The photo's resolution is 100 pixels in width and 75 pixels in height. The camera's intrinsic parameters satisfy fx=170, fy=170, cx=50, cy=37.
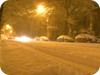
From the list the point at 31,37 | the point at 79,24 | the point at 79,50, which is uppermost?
the point at 79,24

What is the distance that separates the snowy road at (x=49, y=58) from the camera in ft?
4.66

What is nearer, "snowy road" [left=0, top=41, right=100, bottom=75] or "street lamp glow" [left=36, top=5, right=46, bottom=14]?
"snowy road" [left=0, top=41, right=100, bottom=75]

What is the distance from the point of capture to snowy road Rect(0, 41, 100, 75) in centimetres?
142

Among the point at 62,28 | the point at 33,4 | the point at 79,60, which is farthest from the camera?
the point at 33,4

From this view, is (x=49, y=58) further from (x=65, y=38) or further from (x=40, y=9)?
(x=40, y=9)

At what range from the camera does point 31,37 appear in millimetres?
1591

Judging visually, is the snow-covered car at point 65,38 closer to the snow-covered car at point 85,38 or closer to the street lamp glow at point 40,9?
the snow-covered car at point 85,38

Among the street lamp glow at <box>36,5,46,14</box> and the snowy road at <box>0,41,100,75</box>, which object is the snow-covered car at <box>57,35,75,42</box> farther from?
the street lamp glow at <box>36,5,46,14</box>

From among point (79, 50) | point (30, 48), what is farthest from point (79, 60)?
point (30, 48)

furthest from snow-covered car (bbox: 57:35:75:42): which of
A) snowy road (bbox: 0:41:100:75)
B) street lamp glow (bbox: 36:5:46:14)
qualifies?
street lamp glow (bbox: 36:5:46:14)

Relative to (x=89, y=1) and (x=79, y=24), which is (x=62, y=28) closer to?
(x=79, y=24)

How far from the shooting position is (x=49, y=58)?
1.56m

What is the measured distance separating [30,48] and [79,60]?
1.58 feet

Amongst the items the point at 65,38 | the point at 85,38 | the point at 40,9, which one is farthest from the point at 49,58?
the point at 40,9
